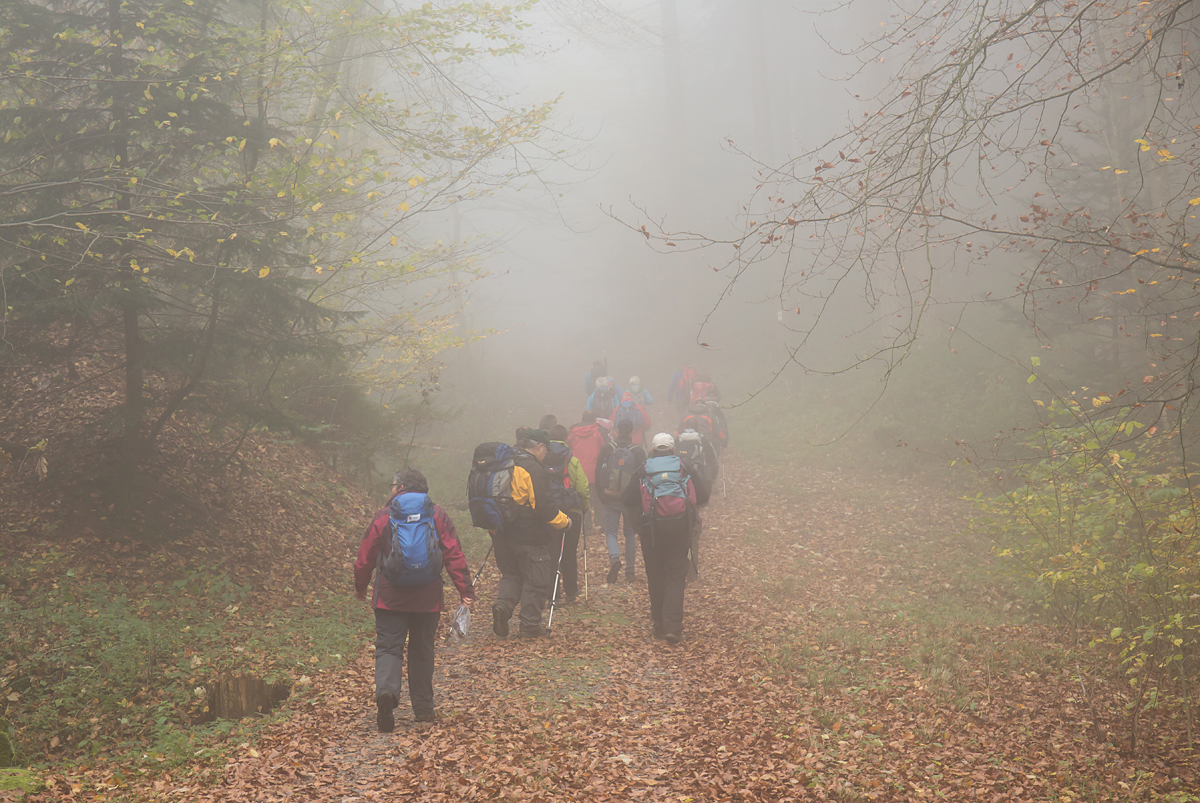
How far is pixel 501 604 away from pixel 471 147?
6354mm

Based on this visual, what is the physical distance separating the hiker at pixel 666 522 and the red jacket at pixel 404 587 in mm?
2238

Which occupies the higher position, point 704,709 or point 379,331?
point 379,331

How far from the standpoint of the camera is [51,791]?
4.05 meters

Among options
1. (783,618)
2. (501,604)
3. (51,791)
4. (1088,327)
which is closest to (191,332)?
(501,604)

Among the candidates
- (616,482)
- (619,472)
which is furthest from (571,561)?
(619,472)

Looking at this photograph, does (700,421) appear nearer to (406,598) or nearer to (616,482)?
(616,482)

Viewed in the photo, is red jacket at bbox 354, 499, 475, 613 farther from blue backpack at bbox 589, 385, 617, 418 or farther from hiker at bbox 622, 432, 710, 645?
blue backpack at bbox 589, 385, 617, 418

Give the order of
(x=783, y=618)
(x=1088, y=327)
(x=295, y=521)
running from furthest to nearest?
(x=1088, y=327)
(x=295, y=521)
(x=783, y=618)

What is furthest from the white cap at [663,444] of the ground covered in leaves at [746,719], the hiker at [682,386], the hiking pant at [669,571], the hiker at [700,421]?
the hiker at [682,386]

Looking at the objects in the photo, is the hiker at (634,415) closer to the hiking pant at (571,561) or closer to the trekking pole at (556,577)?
the hiking pant at (571,561)

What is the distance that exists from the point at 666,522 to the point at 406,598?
2.75 meters

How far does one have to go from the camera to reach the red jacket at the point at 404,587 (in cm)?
548

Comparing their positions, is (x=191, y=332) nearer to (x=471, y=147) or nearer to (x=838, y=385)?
(x=471, y=147)

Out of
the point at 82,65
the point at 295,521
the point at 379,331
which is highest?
the point at 82,65
